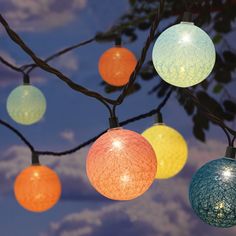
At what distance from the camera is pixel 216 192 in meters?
1.40

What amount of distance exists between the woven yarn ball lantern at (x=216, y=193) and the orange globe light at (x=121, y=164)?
0.50 feet

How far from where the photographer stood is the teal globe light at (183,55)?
1330 mm

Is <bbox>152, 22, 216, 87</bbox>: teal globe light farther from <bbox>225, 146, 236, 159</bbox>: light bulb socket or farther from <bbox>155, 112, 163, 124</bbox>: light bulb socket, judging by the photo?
<bbox>155, 112, 163, 124</bbox>: light bulb socket

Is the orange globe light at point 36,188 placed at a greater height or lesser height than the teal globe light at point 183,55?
lesser

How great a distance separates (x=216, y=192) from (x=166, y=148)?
34 cm

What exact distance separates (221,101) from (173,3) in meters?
0.59

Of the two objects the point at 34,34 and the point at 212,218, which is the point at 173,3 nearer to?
the point at 34,34

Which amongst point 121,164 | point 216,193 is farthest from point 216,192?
point 121,164

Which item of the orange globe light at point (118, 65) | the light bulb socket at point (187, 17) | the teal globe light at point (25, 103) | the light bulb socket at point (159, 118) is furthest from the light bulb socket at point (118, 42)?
the light bulb socket at point (187, 17)

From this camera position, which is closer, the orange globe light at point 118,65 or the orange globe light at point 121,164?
the orange globe light at point 121,164

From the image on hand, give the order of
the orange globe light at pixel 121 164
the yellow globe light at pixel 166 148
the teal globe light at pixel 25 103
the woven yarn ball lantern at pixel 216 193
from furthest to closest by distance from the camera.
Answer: the teal globe light at pixel 25 103 < the yellow globe light at pixel 166 148 < the woven yarn ball lantern at pixel 216 193 < the orange globe light at pixel 121 164

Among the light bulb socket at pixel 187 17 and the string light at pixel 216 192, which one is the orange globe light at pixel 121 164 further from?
the light bulb socket at pixel 187 17

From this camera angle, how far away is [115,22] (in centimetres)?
331

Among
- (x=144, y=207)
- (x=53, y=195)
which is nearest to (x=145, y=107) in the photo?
(x=144, y=207)
